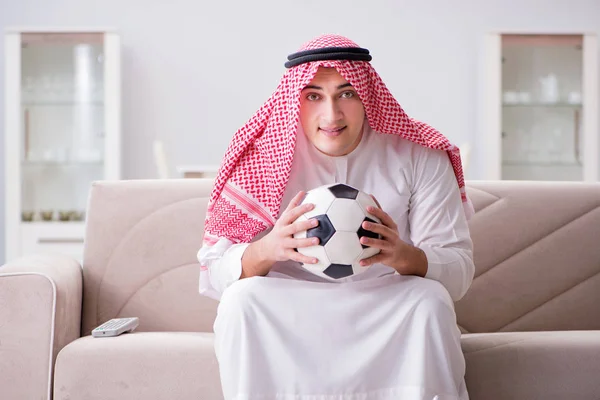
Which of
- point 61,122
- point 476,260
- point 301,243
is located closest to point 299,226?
point 301,243

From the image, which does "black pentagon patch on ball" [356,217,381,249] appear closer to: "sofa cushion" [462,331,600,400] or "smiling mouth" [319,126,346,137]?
"smiling mouth" [319,126,346,137]

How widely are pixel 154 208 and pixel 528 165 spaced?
3833 mm

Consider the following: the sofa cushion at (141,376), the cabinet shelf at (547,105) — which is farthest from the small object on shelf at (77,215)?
the sofa cushion at (141,376)

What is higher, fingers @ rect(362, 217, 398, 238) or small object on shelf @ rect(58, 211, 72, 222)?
fingers @ rect(362, 217, 398, 238)

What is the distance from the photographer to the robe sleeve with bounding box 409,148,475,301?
1.98m

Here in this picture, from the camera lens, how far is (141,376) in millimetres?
2176

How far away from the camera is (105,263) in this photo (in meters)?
2.67

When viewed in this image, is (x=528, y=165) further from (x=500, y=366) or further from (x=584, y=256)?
(x=500, y=366)

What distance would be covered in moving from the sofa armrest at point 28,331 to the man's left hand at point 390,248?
3.27ft

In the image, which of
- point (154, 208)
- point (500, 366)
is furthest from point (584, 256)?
point (154, 208)

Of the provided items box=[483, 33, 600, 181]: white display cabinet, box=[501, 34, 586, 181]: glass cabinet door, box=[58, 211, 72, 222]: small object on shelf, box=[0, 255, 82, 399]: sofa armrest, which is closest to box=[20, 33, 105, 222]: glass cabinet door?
box=[58, 211, 72, 222]: small object on shelf

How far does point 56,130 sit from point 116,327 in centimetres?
367

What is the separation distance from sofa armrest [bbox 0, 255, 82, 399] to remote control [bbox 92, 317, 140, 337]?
12 centimetres

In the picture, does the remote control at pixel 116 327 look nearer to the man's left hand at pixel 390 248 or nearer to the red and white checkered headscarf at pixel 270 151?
the red and white checkered headscarf at pixel 270 151
